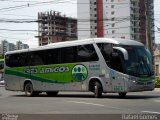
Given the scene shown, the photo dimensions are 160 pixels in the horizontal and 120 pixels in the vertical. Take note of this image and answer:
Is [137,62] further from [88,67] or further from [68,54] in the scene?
[68,54]

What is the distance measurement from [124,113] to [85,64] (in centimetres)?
1021

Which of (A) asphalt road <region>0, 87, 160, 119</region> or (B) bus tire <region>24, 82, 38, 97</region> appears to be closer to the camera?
(A) asphalt road <region>0, 87, 160, 119</region>

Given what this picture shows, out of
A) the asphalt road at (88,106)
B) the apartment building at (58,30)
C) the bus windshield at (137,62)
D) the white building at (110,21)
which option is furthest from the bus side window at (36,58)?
the white building at (110,21)

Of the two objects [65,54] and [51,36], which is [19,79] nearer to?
[65,54]

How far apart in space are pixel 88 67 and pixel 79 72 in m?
0.95

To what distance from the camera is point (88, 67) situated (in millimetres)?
25094

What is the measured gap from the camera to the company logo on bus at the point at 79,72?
1000 inches

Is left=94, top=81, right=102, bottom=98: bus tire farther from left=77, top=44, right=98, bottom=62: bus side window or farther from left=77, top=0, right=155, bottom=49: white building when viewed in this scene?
left=77, top=0, right=155, bottom=49: white building

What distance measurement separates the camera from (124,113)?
601 inches

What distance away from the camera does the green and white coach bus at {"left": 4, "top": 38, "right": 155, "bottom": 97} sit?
23422 millimetres

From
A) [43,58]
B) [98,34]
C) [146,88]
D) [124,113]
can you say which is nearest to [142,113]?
[124,113]

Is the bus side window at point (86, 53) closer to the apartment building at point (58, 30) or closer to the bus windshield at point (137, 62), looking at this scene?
the bus windshield at point (137, 62)

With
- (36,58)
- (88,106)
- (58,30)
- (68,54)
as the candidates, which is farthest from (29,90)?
(58,30)

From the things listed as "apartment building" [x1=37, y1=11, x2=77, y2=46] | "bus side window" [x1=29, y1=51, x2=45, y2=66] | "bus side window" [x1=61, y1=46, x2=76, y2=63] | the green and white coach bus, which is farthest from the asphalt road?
"apartment building" [x1=37, y1=11, x2=77, y2=46]
